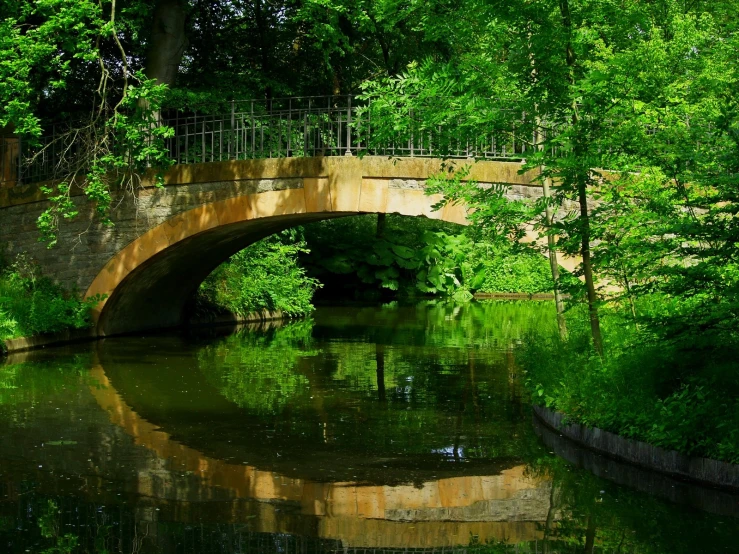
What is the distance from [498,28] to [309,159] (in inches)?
190

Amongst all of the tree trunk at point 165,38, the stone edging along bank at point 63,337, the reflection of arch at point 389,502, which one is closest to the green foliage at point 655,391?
the reflection of arch at point 389,502

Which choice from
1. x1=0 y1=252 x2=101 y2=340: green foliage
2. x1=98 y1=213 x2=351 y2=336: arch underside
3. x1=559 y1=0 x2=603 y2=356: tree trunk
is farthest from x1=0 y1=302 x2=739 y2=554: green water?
x1=98 y1=213 x2=351 y2=336: arch underside

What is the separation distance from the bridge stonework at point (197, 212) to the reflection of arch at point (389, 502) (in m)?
5.84

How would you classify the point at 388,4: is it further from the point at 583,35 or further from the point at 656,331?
the point at 656,331

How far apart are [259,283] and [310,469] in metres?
12.2

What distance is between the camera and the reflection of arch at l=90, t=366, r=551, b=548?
5.79 meters

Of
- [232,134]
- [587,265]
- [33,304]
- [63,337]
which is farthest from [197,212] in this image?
[587,265]

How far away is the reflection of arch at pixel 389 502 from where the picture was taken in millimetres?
5793

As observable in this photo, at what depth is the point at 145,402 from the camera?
1013 centimetres

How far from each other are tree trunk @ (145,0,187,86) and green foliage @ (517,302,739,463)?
362 inches

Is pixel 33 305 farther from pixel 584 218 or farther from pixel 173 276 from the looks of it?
pixel 584 218

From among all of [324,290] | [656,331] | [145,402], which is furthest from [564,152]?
[324,290]

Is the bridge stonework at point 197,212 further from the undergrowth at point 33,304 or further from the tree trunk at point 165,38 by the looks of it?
the tree trunk at point 165,38

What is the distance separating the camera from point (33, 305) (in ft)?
47.3
